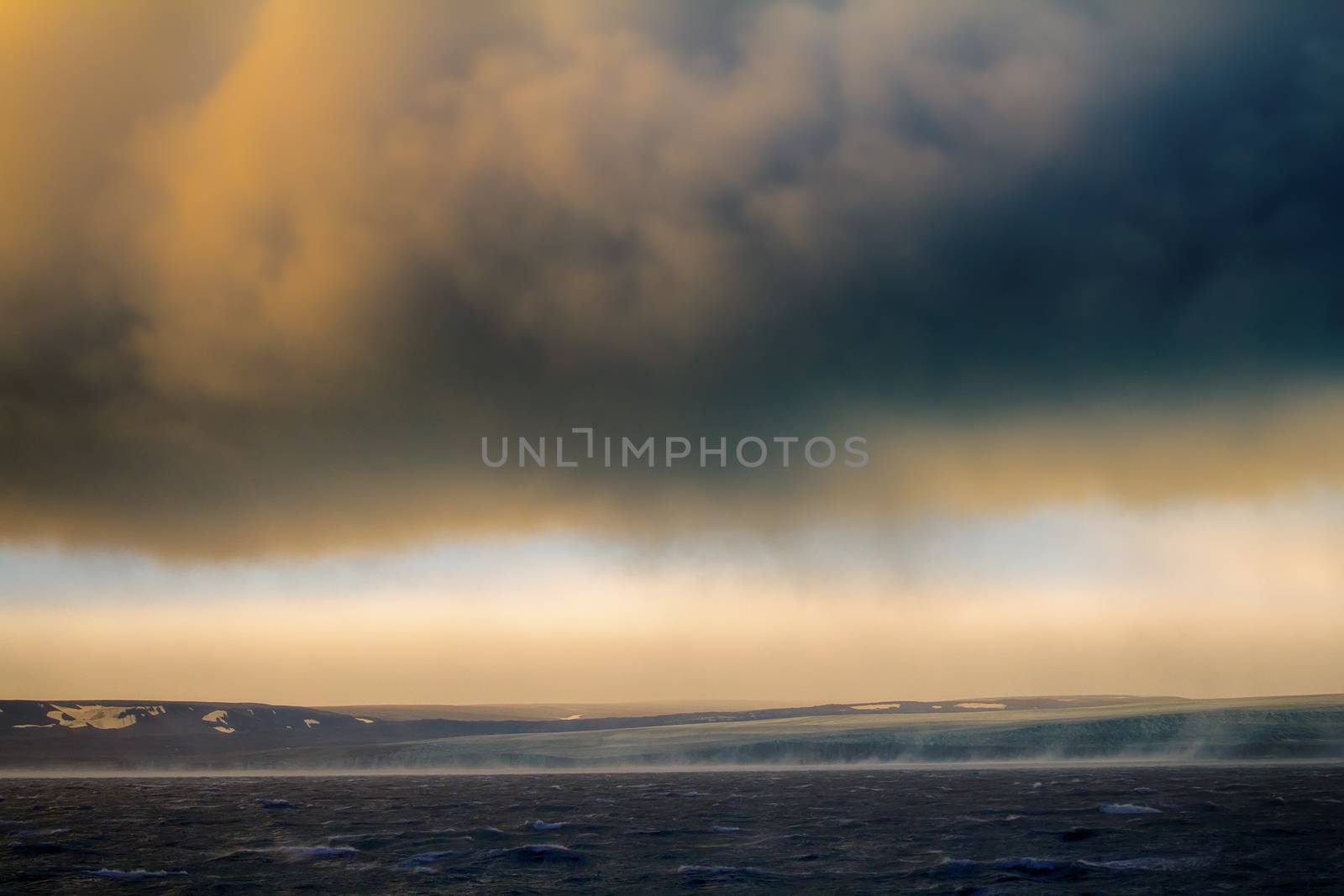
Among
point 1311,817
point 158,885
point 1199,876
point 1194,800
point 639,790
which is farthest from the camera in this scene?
point 639,790

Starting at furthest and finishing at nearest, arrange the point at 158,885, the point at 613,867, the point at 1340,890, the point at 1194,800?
the point at 1194,800 < the point at 613,867 < the point at 158,885 < the point at 1340,890

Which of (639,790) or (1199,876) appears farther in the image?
(639,790)

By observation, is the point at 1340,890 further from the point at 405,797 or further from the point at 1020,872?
the point at 405,797

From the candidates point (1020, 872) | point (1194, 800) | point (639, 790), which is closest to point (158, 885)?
point (1020, 872)

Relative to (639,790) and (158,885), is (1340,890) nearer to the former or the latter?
(158,885)

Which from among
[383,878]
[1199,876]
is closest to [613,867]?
[383,878]

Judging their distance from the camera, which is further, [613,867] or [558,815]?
[558,815]
